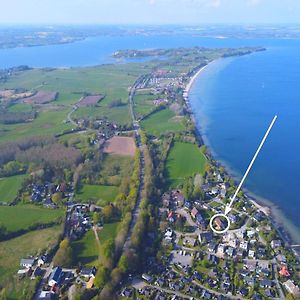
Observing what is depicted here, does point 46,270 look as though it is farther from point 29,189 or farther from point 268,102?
point 268,102

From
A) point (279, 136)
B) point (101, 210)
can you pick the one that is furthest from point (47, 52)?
point (101, 210)

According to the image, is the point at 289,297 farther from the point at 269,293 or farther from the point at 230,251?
the point at 230,251

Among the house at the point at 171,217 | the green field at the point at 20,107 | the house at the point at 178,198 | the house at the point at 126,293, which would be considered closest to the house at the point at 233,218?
the house at the point at 178,198

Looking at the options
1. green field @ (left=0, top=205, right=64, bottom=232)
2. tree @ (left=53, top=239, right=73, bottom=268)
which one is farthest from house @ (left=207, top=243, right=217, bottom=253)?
green field @ (left=0, top=205, right=64, bottom=232)

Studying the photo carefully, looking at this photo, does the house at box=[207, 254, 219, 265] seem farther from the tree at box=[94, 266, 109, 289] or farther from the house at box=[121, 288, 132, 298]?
the tree at box=[94, 266, 109, 289]

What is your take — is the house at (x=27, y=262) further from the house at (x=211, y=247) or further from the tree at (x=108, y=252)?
the house at (x=211, y=247)

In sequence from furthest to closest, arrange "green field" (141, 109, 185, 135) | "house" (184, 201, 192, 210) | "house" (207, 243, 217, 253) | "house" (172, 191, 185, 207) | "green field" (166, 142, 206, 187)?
"green field" (141, 109, 185, 135)
"green field" (166, 142, 206, 187)
"house" (172, 191, 185, 207)
"house" (184, 201, 192, 210)
"house" (207, 243, 217, 253)

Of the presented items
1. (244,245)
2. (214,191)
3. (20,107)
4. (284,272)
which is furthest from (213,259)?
(20,107)
